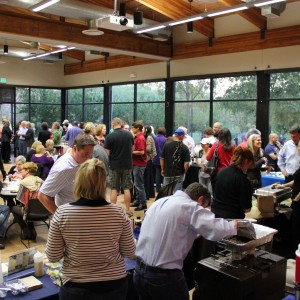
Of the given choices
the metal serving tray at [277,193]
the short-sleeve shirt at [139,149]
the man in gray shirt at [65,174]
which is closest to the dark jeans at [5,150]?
the short-sleeve shirt at [139,149]

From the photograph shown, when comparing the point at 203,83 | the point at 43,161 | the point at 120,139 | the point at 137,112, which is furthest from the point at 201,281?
the point at 137,112

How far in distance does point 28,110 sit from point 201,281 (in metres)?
13.7

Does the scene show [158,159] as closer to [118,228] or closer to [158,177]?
[158,177]

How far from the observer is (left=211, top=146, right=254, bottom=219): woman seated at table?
10.5 ft

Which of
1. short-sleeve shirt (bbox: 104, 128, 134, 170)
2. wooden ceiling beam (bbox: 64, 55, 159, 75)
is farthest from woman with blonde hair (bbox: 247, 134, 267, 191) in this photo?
wooden ceiling beam (bbox: 64, 55, 159, 75)

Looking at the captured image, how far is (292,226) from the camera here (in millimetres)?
4254

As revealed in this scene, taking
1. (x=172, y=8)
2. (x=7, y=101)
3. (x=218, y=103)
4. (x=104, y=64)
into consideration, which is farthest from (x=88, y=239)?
(x=7, y=101)

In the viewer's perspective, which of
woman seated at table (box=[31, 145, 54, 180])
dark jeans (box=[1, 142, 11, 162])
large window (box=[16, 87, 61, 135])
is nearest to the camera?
woman seated at table (box=[31, 145, 54, 180])

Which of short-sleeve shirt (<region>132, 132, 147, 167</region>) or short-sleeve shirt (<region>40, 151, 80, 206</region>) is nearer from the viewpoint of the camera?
short-sleeve shirt (<region>40, 151, 80, 206</region>)

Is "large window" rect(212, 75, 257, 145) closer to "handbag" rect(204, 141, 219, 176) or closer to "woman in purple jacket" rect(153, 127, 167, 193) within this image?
"woman in purple jacket" rect(153, 127, 167, 193)

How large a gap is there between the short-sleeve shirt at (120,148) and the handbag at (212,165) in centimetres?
116

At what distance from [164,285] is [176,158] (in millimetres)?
3836

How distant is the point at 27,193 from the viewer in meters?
4.75

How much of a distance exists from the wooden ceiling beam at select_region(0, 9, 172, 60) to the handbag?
4742 millimetres
